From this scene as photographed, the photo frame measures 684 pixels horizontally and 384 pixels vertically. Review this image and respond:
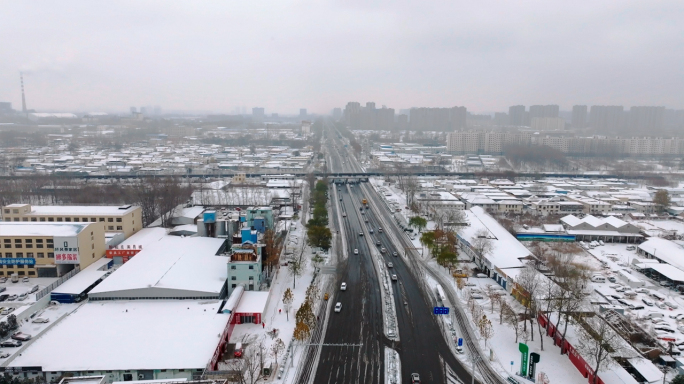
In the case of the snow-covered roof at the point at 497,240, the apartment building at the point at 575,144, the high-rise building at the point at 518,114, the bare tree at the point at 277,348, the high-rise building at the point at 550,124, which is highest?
the high-rise building at the point at 518,114

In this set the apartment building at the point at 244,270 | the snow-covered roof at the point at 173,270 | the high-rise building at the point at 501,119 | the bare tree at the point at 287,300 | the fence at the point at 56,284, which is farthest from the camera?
the high-rise building at the point at 501,119

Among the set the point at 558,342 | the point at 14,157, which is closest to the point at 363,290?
the point at 558,342

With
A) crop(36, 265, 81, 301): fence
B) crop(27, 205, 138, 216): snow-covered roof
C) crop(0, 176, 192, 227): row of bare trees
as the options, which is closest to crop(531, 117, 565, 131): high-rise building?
crop(0, 176, 192, 227): row of bare trees

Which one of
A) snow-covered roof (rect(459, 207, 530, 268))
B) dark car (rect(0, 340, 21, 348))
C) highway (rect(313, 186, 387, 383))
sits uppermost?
snow-covered roof (rect(459, 207, 530, 268))

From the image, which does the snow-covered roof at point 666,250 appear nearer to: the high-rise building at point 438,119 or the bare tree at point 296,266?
the bare tree at point 296,266

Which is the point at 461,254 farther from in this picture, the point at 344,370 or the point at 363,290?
the point at 344,370

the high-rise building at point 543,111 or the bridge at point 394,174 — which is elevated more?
the high-rise building at point 543,111

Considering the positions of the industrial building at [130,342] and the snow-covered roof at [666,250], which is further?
the snow-covered roof at [666,250]

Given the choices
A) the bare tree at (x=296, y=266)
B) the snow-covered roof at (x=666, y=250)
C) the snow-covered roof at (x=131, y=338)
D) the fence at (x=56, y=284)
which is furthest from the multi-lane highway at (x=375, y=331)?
the snow-covered roof at (x=666, y=250)

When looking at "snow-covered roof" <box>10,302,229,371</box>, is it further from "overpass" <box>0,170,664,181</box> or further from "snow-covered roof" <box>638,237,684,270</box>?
"overpass" <box>0,170,664,181</box>
